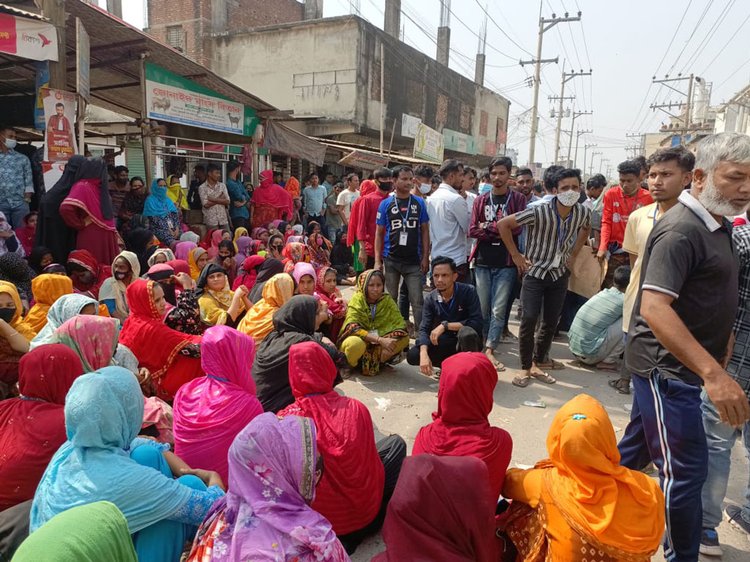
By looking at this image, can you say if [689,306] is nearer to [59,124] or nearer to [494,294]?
[494,294]

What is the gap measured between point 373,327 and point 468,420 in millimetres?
2449

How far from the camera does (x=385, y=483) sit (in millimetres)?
2455

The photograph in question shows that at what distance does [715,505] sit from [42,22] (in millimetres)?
6682

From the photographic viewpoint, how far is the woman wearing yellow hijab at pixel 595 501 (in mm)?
1632

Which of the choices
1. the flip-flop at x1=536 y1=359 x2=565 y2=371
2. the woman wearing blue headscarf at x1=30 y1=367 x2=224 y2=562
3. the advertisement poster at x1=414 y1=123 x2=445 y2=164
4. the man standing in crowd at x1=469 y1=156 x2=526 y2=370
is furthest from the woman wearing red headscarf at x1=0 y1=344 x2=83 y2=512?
the advertisement poster at x1=414 y1=123 x2=445 y2=164

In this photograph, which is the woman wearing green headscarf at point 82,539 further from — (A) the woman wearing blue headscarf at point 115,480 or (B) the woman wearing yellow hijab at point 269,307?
(B) the woman wearing yellow hijab at point 269,307

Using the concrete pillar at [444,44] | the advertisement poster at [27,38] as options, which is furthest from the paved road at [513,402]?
the concrete pillar at [444,44]

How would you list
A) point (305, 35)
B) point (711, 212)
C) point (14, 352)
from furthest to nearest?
point (305, 35)
point (14, 352)
point (711, 212)

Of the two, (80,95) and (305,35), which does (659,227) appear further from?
(305,35)

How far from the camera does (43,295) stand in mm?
3721

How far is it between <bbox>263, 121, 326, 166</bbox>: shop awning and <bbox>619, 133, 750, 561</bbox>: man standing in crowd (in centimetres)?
891

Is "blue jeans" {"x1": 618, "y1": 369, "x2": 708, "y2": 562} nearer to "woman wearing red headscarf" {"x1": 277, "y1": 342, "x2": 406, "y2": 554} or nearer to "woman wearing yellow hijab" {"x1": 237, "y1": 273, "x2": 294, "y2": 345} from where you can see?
"woman wearing red headscarf" {"x1": 277, "y1": 342, "x2": 406, "y2": 554}

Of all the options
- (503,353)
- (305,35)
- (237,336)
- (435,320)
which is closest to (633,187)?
(503,353)

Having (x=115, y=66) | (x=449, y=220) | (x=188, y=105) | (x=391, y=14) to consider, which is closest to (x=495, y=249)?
(x=449, y=220)
